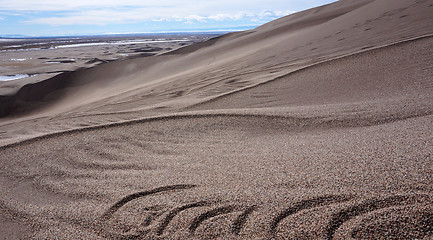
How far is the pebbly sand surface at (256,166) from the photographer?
1.46 meters

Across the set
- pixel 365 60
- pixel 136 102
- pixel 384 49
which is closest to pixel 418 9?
pixel 384 49

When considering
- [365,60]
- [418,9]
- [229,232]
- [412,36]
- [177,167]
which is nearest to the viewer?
[229,232]

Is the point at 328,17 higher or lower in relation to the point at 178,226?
higher

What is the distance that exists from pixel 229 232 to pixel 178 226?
0.30m

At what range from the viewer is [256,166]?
6.75ft

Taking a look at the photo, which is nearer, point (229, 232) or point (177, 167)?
point (229, 232)

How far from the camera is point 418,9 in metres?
7.19

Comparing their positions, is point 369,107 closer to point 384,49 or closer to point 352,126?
point 352,126

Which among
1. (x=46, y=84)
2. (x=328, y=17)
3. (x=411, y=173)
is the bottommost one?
(x=411, y=173)

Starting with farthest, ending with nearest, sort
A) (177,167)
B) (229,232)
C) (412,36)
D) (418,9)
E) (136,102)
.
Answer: (418,9) < (136,102) < (412,36) < (177,167) < (229,232)

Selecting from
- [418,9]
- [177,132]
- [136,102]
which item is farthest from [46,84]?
[418,9]

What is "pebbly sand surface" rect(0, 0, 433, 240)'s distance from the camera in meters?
1.46

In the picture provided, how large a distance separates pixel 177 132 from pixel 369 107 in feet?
6.99

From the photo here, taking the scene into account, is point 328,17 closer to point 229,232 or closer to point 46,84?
point 46,84
